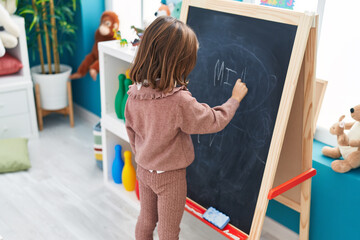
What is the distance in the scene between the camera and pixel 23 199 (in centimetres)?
227

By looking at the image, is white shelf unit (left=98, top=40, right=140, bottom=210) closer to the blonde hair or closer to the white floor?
the white floor

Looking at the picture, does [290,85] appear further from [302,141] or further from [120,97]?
[120,97]

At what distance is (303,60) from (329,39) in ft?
1.58

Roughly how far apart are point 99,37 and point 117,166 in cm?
102

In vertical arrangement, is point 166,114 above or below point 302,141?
above

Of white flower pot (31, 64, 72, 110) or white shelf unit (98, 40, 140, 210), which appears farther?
white flower pot (31, 64, 72, 110)

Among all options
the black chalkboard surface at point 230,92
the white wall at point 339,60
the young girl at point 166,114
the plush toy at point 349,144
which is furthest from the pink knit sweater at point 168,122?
the white wall at point 339,60

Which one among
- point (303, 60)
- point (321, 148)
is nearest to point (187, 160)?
point (303, 60)

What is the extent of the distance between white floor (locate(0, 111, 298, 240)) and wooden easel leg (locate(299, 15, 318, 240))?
1.12 feet

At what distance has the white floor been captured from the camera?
2.02m

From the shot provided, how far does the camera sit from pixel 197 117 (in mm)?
1353

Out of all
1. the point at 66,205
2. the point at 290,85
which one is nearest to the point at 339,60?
the point at 290,85

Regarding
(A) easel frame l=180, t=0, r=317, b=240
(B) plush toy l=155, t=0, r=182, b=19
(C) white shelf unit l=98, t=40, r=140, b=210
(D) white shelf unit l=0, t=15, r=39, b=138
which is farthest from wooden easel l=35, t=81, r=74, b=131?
(A) easel frame l=180, t=0, r=317, b=240

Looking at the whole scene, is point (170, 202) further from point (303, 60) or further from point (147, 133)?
point (303, 60)
